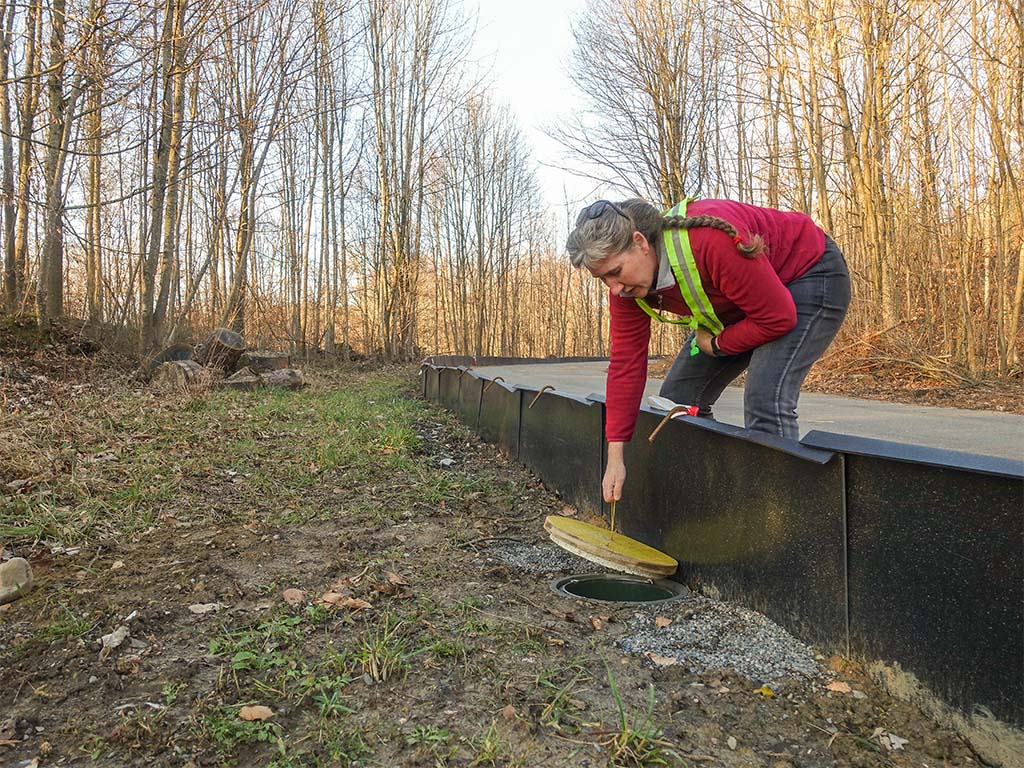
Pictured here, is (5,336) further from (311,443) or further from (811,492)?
(811,492)

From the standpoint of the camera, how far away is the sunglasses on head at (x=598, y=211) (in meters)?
2.37

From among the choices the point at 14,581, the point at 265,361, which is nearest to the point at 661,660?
the point at 14,581

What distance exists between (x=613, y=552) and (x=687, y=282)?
1153mm

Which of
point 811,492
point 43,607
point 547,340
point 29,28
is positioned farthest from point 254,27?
point 547,340

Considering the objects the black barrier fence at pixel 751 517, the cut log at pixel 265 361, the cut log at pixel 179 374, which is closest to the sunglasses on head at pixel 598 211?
the black barrier fence at pixel 751 517

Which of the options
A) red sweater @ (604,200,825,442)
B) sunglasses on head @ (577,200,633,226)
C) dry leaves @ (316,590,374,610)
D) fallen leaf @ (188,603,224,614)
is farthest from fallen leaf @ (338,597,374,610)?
sunglasses on head @ (577,200,633,226)

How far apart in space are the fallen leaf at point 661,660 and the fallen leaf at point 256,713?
1.19 m

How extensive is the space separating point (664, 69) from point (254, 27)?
393 inches

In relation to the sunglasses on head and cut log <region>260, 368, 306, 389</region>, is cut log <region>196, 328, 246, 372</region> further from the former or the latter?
the sunglasses on head

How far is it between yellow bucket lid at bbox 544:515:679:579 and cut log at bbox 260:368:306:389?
28.8 ft

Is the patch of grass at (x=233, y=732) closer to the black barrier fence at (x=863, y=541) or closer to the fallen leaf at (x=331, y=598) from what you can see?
the fallen leaf at (x=331, y=598)

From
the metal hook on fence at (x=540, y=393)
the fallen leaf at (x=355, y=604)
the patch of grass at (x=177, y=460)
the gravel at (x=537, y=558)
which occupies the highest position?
the metal hook on fence at (x=540, y=393)

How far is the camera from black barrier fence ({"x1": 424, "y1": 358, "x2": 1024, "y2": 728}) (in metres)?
1.59

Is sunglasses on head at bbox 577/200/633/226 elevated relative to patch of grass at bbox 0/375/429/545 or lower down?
elevated
